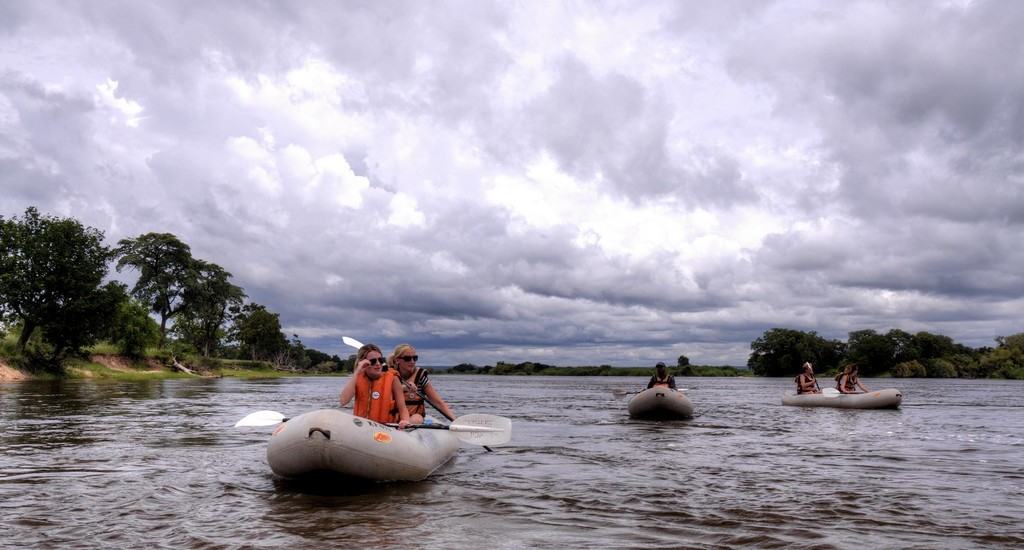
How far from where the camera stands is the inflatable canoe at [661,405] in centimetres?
1948

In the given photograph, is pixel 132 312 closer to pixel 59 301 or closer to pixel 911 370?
pixel 59 301

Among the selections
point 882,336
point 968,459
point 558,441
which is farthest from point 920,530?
point 882,336

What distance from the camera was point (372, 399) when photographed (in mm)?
9086

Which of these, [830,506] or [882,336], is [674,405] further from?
[882,336]

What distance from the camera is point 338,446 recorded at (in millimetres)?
7738

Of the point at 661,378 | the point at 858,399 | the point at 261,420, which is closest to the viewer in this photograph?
the point at 261,420

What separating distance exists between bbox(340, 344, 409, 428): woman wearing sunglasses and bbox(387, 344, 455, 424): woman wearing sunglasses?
0.66 metres

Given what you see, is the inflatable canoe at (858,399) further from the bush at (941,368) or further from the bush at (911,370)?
the bush at (911,370)

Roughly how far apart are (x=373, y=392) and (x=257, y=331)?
83.6 meters

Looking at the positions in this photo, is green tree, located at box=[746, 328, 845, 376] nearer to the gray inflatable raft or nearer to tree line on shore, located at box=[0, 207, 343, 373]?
tree line on shore, located at box=[0, 207, 343, 373]

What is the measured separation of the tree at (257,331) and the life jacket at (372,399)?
3167 inches

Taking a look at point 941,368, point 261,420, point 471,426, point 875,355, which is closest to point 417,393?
point 471,426

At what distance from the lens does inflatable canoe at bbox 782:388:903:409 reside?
25547 mm

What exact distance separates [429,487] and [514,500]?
4.17 feet
